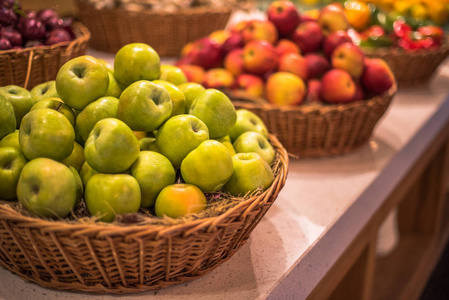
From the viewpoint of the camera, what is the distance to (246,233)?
86 centimetres

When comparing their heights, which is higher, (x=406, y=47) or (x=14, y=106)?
(x=14, y=106)

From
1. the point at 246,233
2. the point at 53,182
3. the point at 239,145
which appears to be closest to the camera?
the point at 53,182

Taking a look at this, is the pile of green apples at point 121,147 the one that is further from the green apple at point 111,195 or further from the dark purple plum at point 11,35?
the dark purple plum at point 11,35

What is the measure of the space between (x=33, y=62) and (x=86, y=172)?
506mm

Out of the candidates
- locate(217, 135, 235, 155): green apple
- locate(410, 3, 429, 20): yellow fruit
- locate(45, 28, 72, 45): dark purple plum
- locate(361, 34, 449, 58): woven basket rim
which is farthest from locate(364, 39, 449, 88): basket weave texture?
locate(45, 28, 72, 45): dark purple plum

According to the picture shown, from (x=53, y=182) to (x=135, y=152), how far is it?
146 millimetres

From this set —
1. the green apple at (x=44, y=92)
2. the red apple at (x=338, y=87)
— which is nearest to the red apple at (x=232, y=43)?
the red apple at (x=338, y=87)

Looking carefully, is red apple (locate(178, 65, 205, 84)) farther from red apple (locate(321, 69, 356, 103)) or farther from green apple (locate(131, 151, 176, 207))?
green apple (locate(131, 151, 176, 207))

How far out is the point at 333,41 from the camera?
1.53 meters

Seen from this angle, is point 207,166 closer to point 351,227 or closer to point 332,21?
point 351,227

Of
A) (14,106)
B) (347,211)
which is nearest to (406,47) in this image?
(347,211)

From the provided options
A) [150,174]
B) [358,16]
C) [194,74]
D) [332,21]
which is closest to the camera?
[150,174]

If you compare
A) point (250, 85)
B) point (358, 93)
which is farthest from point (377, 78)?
point (250, 85)

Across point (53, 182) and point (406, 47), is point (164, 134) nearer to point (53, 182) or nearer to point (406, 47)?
point (53, 182)
